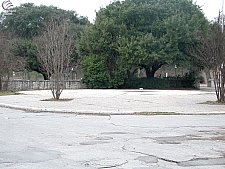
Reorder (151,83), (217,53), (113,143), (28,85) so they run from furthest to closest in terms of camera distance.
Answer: (151,83) → (28,85) → (217,53) → (113,143)

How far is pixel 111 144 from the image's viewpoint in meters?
9.56

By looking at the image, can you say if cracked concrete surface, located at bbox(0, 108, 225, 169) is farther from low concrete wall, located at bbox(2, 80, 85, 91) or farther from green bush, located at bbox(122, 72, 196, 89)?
green bush, located at bbox(122, 72, 196, 89)

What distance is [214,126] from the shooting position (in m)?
13.5

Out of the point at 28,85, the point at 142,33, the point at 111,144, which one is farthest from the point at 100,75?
the point at 111,144

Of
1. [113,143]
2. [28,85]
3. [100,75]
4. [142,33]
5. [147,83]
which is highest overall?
[142,33]

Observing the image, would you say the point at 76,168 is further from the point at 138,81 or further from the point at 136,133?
the point at 138,81

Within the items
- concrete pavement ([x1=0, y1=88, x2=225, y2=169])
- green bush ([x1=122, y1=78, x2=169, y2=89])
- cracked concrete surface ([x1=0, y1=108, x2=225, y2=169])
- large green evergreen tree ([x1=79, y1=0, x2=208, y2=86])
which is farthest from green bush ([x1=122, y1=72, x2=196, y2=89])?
cracked concrete surface ([x1=0, y1=108, x2=225, y2=169])

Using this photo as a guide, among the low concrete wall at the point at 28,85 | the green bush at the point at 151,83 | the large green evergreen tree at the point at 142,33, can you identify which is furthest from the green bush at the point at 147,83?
the low concrete wall at the point at 28,85

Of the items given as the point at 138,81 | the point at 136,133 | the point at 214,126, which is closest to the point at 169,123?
the point at 214,126

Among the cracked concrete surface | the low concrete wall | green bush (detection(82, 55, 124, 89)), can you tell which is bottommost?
the cracked concrete surface

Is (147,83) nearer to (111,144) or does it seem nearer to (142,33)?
(142,33)

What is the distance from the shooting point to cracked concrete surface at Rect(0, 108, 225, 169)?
7.50m

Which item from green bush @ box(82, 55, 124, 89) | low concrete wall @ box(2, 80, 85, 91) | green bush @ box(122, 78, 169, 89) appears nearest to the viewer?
low concrete wall @ box(2, 80, 85, 91)

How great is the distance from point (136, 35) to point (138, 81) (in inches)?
282
